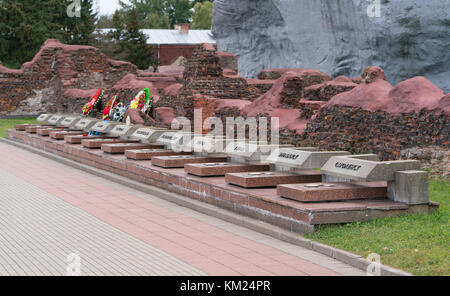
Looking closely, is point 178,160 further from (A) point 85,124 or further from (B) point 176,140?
(A) point 85,124

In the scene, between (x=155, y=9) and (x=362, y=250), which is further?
(x=155, y=9)

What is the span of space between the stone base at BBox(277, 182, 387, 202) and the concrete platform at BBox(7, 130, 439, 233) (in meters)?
0.08

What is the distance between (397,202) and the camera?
7.55m

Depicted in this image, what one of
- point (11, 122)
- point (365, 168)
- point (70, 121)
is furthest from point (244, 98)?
point (11, 122)

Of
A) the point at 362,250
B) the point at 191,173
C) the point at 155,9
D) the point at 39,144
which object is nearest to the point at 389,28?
the point at 39,144

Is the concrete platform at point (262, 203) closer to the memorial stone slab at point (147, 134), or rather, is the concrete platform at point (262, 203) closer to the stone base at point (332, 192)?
the stone base at point (332, 192)

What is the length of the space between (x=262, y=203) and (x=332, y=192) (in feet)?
2.90

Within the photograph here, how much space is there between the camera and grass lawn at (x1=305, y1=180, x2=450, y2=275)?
5.67 m

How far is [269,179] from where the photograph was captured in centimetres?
867

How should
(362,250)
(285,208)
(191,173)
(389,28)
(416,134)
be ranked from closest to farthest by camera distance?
(362,250) < (285,208) < (191,173) < (416,134) < (389,28)

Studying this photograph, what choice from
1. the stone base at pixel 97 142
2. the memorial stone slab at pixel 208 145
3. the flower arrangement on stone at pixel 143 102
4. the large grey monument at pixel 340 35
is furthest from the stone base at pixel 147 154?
the large grey monument at pixel 340 35

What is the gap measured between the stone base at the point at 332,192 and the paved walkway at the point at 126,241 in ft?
2.10

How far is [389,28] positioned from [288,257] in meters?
19.2
